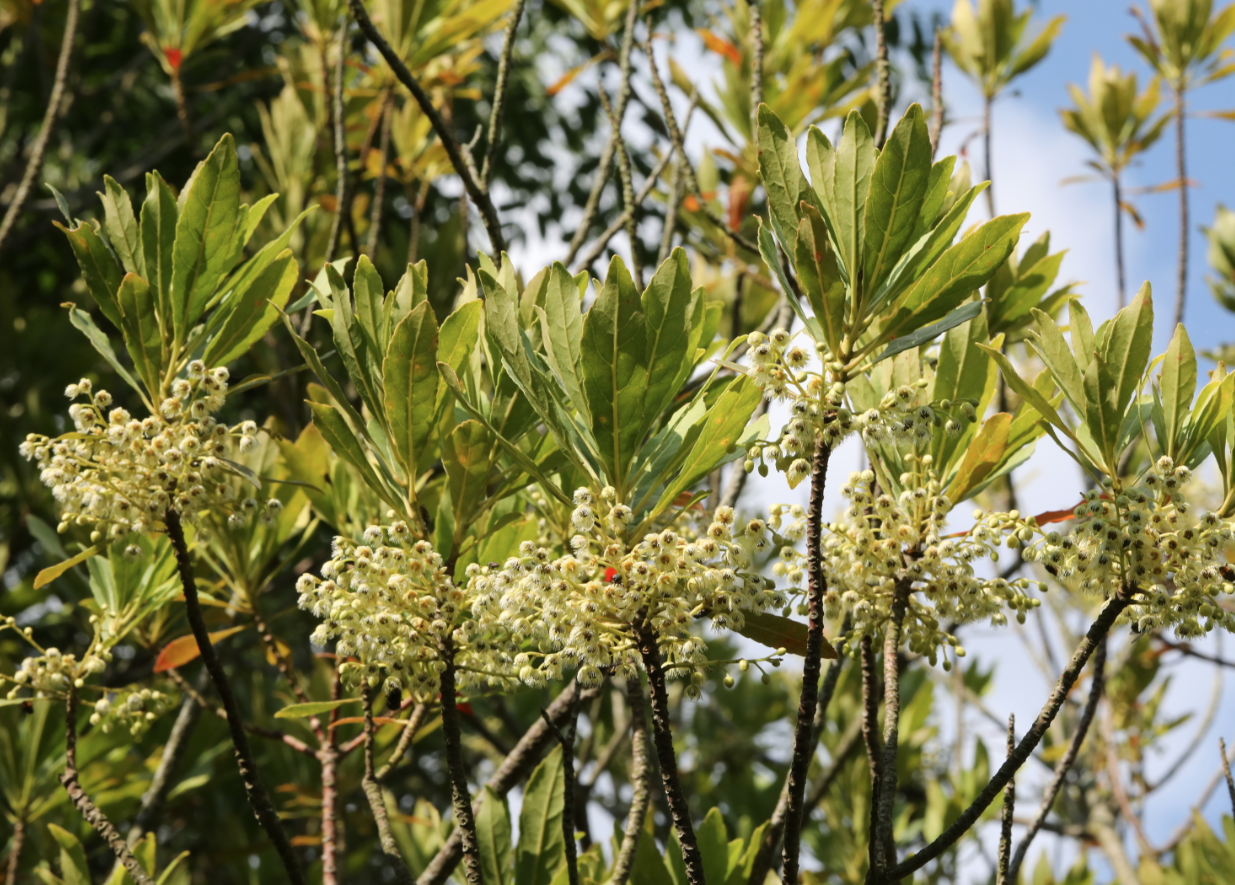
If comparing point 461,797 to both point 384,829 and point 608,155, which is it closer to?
point 384,829

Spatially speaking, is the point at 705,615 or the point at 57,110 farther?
the point at 57,110

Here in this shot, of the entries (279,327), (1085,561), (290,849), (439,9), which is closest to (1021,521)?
(1085,561)

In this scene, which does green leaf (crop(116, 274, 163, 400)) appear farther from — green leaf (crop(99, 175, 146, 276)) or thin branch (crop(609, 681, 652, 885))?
thin branch (crop(609, 681, 652, 885))

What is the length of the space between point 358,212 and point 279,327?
150 centimetres

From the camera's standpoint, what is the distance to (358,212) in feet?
13.2

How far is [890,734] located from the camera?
1.13m

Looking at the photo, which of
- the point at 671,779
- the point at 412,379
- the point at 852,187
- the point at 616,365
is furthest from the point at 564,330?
the point at 671,779

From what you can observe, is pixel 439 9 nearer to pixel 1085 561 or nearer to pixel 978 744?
pixel 1085 561

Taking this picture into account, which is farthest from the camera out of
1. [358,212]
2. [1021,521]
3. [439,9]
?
[358,212]

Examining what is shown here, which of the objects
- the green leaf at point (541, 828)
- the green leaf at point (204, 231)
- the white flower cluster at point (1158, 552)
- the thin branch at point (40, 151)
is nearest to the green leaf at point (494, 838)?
the green leaf at point (541, 828)

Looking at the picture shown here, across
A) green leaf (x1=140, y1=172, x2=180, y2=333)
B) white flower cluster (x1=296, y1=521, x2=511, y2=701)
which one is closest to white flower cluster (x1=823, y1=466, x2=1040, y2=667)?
white flower cluster (x1=296, y1=521, x2=511, y2=701)

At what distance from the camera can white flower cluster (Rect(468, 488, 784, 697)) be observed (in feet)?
3.44

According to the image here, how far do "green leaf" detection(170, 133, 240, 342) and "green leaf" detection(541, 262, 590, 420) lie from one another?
53 centimetres

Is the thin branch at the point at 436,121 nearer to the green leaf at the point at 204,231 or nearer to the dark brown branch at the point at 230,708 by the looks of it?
the green leaf at the point at 204,231
